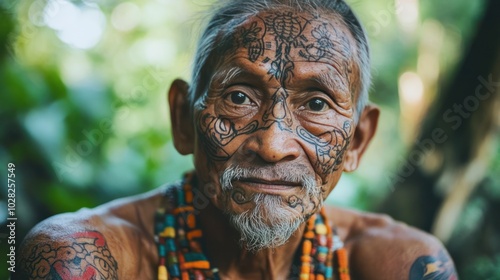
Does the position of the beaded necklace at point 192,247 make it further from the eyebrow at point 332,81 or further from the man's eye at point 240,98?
the eyebrow at point 332,81

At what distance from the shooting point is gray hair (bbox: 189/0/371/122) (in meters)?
2.48

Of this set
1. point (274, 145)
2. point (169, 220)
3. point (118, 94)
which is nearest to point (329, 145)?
point (274, 145)

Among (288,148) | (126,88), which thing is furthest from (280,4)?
(126,88)

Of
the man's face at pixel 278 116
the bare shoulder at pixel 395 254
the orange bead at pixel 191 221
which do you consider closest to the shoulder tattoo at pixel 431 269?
Answer: the bare shoulder at pixel 395 254

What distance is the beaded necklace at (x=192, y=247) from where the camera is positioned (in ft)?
8.33

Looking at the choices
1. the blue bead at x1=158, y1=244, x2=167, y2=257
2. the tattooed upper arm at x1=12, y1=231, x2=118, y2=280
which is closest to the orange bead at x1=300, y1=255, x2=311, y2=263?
the blue bead at x1=158, y1=244, x2=167, y2=257

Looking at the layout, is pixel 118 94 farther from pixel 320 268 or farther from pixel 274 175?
pixel 274 175

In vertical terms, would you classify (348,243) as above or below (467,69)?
below

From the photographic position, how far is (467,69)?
4555 millimetres

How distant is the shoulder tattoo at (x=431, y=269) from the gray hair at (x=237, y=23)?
74 centimetres

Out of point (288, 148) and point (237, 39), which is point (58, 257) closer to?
point (288, 148)

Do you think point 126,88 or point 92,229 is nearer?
point 92,229

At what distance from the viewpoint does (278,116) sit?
225cm

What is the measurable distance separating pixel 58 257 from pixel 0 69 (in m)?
2.03
